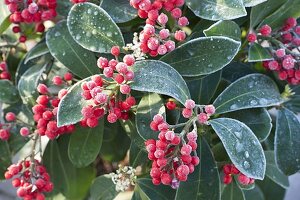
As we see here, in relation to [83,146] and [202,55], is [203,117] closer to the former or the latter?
[202,55]

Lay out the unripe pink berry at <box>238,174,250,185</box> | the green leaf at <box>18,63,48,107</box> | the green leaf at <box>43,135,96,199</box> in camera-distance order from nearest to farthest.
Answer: the unripe pink berry at <box>238,174,250,185</box>, the green leaf at <box>18,63,48,107</box>, the green leaf at <box>43,135,96,199</box>

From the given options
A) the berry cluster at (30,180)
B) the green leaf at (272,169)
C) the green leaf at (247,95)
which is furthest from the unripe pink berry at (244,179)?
the berry cluster at (30,180)

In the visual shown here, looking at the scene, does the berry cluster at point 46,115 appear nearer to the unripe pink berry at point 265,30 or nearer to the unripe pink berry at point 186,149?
the unripe pink berry at point 186,149

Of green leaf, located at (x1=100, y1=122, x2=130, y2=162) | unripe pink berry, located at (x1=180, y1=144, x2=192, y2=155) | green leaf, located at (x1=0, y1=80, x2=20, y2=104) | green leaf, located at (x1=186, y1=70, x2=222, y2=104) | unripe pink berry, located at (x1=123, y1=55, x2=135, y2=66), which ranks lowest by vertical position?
green leaf, located at (x1=100, y1=122, x2=130, y2=162)

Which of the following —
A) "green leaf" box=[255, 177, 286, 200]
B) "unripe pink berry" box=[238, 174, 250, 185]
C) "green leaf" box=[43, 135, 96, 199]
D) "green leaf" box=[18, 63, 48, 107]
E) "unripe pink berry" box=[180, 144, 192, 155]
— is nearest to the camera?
"unripe pink berry" box=[180, 144, 192, 155]

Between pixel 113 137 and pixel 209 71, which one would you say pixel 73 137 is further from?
pixel 209 71

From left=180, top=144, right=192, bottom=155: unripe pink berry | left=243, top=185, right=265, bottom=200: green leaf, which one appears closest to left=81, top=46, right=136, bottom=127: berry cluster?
left=180, top=144, right=192, bottom=155: unripe pink berry

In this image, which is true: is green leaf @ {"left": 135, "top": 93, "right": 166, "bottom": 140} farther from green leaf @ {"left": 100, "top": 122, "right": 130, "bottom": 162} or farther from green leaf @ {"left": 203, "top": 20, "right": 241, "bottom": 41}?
green leaf @ {"left": 100, "top": 122, "right": 130, "bottom": 162}
